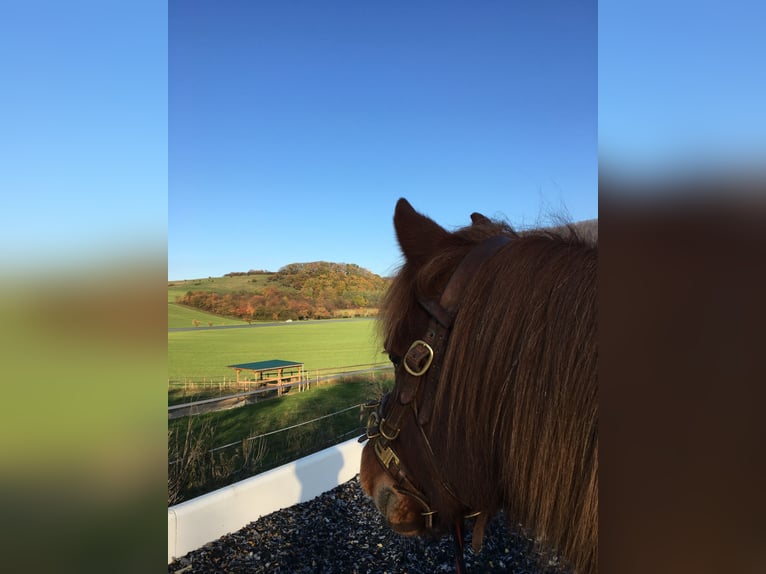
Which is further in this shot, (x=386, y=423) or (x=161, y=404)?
(x=386, y=423)

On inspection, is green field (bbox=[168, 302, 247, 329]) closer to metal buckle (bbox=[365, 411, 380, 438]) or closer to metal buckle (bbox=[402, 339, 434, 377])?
metal buckle (bbox=[365, 411, 380, 438])

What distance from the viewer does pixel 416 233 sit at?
58.7 inches

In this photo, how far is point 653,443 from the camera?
330 millimetres

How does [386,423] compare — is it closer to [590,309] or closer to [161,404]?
[590,309]

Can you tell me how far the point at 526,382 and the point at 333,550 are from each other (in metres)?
3.46

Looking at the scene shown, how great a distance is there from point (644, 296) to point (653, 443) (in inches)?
4.7


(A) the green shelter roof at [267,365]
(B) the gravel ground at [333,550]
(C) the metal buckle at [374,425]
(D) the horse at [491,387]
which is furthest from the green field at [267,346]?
(B) the gravel ground at [333,550]

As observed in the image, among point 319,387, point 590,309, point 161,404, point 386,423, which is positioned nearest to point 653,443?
point 161,404

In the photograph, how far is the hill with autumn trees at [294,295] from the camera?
208 inches

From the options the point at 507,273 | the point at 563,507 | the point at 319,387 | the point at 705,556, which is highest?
the point at 507,273

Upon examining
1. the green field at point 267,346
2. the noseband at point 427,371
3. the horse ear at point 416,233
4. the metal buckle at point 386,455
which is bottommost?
the green field at point 267,346

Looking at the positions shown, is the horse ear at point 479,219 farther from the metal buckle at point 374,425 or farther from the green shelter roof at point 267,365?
the green shelter roof at point 267,365

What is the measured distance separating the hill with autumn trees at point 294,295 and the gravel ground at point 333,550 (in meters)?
2.43

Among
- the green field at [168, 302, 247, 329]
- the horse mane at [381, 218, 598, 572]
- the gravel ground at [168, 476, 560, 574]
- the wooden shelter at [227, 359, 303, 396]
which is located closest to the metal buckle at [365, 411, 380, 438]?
the horse mane at [381, 218, 598, 572]
